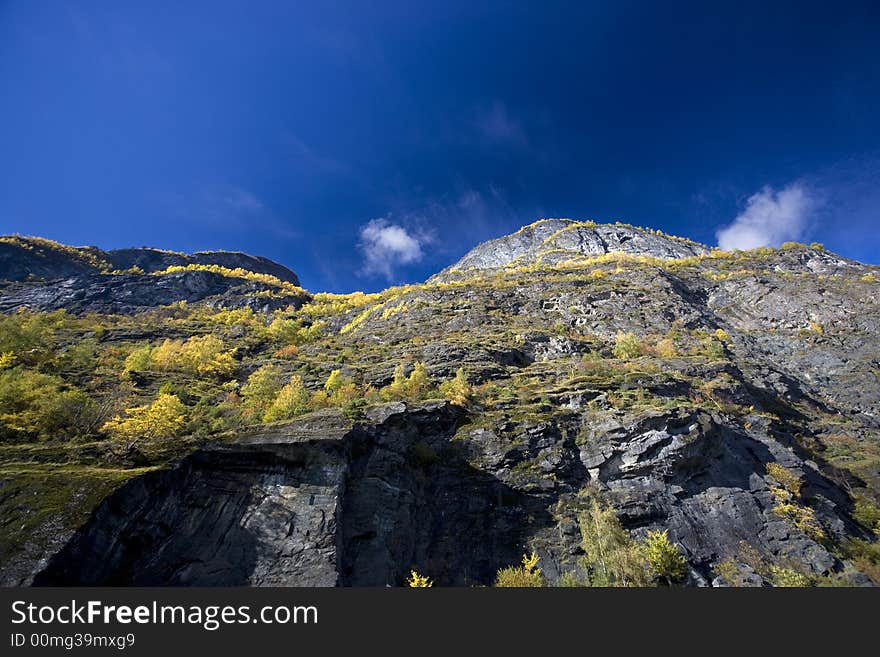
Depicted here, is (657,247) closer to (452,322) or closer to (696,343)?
(696,343)

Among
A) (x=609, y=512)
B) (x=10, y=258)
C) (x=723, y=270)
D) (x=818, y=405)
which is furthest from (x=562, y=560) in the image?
(x=10, y=258)

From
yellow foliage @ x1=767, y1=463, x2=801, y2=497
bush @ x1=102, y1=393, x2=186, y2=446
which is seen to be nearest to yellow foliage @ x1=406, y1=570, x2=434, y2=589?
bush @ x1=102, y1=393, x2=186, y2=446

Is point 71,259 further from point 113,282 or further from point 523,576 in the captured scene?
point 523,576

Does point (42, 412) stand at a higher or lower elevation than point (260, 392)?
lower

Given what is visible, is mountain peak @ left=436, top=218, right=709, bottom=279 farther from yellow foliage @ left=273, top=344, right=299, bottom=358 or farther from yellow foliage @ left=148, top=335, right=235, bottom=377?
yellow foliage @ left=148, top=335, right=235, bottom=377

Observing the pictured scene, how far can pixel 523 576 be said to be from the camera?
1795cm

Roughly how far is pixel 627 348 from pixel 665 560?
92.4 feet

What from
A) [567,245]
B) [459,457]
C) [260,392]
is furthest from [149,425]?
[567,245]

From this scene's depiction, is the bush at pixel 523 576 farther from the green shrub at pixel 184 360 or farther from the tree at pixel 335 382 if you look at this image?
the green shrub at pixel 184 360

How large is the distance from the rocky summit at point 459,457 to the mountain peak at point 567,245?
48592 millimetres

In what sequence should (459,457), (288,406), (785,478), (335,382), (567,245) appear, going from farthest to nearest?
(567,245), (335,382), (288,406), (459,457), (785,478)

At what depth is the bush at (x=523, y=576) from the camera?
691 inches

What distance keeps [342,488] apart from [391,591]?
887 centimetres

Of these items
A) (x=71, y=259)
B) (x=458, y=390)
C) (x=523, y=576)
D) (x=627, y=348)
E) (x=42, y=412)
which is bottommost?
(x=523, y=576)
